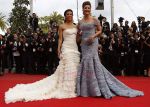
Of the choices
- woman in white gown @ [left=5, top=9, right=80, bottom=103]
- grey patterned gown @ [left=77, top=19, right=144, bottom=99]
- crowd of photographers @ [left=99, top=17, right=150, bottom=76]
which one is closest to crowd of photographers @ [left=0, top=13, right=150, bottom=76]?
crowd of photographers @ [left=99, top=17, right=150, bottom=76]

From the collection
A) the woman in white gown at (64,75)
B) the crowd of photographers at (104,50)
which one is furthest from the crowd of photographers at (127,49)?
the woman in white gown at (64,75)

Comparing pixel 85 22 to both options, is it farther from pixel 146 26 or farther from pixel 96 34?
pixel 146 26

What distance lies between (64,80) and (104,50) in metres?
5.44

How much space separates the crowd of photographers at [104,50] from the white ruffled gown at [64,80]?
15.6 feet

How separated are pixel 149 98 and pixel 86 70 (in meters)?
1.23

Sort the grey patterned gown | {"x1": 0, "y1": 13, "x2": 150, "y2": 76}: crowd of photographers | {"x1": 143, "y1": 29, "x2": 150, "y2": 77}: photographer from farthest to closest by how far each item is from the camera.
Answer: {"x1": 0, "y1": 13, "x2": 150, "y2": 76}: crowd of photographers → {"x1": 143, "y1": 29, "x2": 150, "y2": 77}: photographer → the grey patterned gown

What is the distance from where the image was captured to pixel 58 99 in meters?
6.86

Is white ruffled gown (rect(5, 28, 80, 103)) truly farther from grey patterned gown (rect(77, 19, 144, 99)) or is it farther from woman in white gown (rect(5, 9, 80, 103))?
grey patterned gown (rect(77, 19, 144, 99))

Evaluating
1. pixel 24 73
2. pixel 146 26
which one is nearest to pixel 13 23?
pixel 24 73

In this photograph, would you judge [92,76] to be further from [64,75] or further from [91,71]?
[64,75]

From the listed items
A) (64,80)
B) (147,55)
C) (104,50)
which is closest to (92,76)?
(64,80)

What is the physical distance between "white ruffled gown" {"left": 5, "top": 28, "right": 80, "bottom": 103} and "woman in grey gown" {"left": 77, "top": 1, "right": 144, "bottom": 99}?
0.14 meters

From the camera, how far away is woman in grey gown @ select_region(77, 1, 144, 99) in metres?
7.10

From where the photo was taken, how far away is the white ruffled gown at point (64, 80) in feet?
23.4
